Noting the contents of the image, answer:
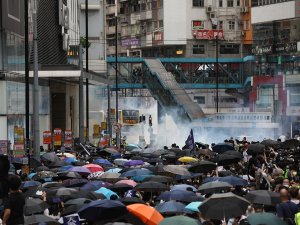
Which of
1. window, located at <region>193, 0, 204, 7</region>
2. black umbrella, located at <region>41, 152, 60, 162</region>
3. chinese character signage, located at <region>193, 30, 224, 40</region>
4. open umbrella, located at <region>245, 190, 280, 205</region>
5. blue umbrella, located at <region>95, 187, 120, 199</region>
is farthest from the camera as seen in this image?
→ window, located at <region>193, 0, 204, 7</region>

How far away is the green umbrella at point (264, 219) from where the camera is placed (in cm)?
1525

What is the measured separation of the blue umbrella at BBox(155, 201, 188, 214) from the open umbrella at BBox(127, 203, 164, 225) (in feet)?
3.08

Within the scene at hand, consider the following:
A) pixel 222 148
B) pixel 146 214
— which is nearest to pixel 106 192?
pixel 146 214

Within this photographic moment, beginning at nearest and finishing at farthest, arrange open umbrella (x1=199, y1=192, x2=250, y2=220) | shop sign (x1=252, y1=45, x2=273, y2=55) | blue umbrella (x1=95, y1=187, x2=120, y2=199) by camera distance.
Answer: open umbrella (x1=199, y1=192, x2=250, y2=220) < blue umbrella (x1=95, y1=187, x2=120, y2=199) < shop sign (x1=252, y1=45, x2=273, y2=55)

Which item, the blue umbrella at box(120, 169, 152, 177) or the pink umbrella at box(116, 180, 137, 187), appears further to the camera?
the blue umbrella at box(120, 169, 152, 177)

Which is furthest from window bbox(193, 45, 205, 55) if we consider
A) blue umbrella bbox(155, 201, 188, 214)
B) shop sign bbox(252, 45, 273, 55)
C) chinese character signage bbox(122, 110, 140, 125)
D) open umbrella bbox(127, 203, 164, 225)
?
open umbrella bbox(127, 203, 164, 225)

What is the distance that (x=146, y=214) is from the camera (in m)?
16.4

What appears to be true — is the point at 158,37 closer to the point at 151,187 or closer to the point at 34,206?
the point at 151,187

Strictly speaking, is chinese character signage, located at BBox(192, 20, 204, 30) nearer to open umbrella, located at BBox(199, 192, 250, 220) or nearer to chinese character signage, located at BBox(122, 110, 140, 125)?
chinese character signage, located at BBox(122, 110, 140, 125)

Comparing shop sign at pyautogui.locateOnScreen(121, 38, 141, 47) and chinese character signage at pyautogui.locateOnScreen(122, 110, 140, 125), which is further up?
shop sign at pyautogui.locateOnScreen(121, 38, 141, 47)

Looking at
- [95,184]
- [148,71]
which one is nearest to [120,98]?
[148,71]

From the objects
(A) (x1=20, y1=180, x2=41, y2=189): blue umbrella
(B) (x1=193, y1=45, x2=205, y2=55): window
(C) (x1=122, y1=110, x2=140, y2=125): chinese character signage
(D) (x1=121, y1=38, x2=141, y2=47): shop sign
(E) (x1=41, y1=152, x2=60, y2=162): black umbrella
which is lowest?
(E) (x1=41, y1=152, x2=60, y2=162): black umbrella

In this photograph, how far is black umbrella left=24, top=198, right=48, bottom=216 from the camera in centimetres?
1811

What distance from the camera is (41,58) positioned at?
6081cm
